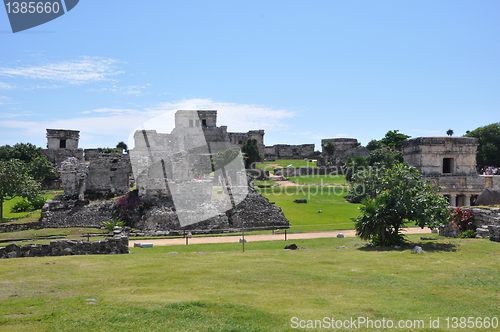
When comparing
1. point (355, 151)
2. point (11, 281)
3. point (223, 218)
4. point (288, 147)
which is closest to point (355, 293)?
point (11, 281)

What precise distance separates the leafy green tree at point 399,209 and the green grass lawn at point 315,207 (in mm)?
7334

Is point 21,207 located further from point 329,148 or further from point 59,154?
point 329,148

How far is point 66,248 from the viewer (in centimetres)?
1449

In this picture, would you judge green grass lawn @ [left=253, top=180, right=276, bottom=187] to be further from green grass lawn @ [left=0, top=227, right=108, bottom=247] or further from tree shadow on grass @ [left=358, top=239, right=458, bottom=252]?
tree shadow on grass @ [left=358, top=239, right=458, bottom=252]

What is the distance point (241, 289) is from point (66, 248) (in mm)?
8599

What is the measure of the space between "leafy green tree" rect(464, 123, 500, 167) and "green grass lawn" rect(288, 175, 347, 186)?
1887cm

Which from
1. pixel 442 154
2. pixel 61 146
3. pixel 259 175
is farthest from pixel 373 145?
pixel 61 146

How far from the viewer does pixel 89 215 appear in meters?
24.2

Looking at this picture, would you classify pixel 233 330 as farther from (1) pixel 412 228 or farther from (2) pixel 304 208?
(2) pixel 304 208

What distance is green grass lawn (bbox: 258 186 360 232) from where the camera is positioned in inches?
970

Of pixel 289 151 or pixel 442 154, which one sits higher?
pixel 289 151

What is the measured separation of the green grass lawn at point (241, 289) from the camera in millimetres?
6941

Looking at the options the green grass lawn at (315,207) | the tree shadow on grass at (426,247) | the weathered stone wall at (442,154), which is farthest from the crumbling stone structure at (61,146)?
the tree shadow on grass at (426,247)

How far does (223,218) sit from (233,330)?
17577mm
